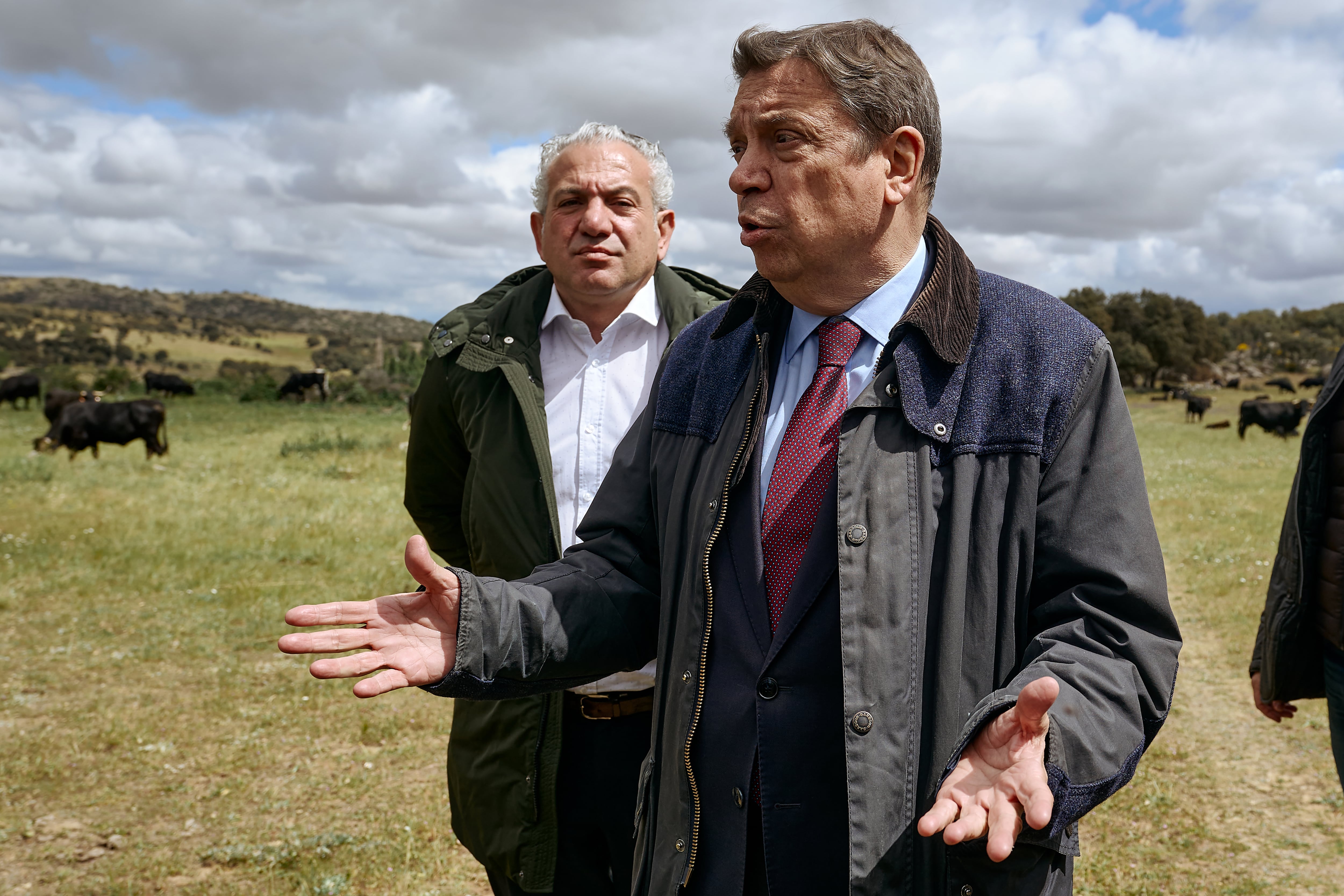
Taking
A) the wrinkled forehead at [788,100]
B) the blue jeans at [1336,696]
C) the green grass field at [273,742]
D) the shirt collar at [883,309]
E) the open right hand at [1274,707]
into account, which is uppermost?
the wrinkled forehead at [788,100]

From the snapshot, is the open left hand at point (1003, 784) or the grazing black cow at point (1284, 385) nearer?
the open left hand at point (1003, 784)

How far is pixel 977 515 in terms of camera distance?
1.90 m

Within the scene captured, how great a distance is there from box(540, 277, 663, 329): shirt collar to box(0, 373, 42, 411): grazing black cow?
39.0 meters

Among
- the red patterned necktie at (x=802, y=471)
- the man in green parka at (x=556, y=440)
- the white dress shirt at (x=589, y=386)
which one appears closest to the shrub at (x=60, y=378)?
the man in green parka at (x=556, y=440)

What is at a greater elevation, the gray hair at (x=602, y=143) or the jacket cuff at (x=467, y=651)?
the gray hair at (x=602, y=143)

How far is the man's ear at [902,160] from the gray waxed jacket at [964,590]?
180 millimetres

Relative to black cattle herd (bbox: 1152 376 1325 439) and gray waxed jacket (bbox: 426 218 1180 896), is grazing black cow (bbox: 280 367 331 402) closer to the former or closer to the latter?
black cattle herd (bbox: 1152 376 1325 439)

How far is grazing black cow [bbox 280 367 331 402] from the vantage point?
4131 centimetres

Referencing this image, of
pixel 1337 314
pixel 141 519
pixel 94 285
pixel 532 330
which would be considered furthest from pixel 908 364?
pixel 94 285

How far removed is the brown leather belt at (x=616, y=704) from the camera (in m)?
3.12

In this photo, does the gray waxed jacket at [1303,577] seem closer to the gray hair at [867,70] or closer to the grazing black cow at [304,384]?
the gray hair at [867,70]

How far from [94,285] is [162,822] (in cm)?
14281

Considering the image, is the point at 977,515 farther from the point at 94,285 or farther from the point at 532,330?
the point at 94,285

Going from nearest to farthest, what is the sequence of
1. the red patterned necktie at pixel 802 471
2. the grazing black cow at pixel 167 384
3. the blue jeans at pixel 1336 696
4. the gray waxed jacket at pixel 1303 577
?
1. the red patterned necktie at pixel 802 471
2. the blue jeans at pixel 1336 696
3. the gray waxed jacket at pixel 1303 577
4. the grazing black cow at pixel 167 384
